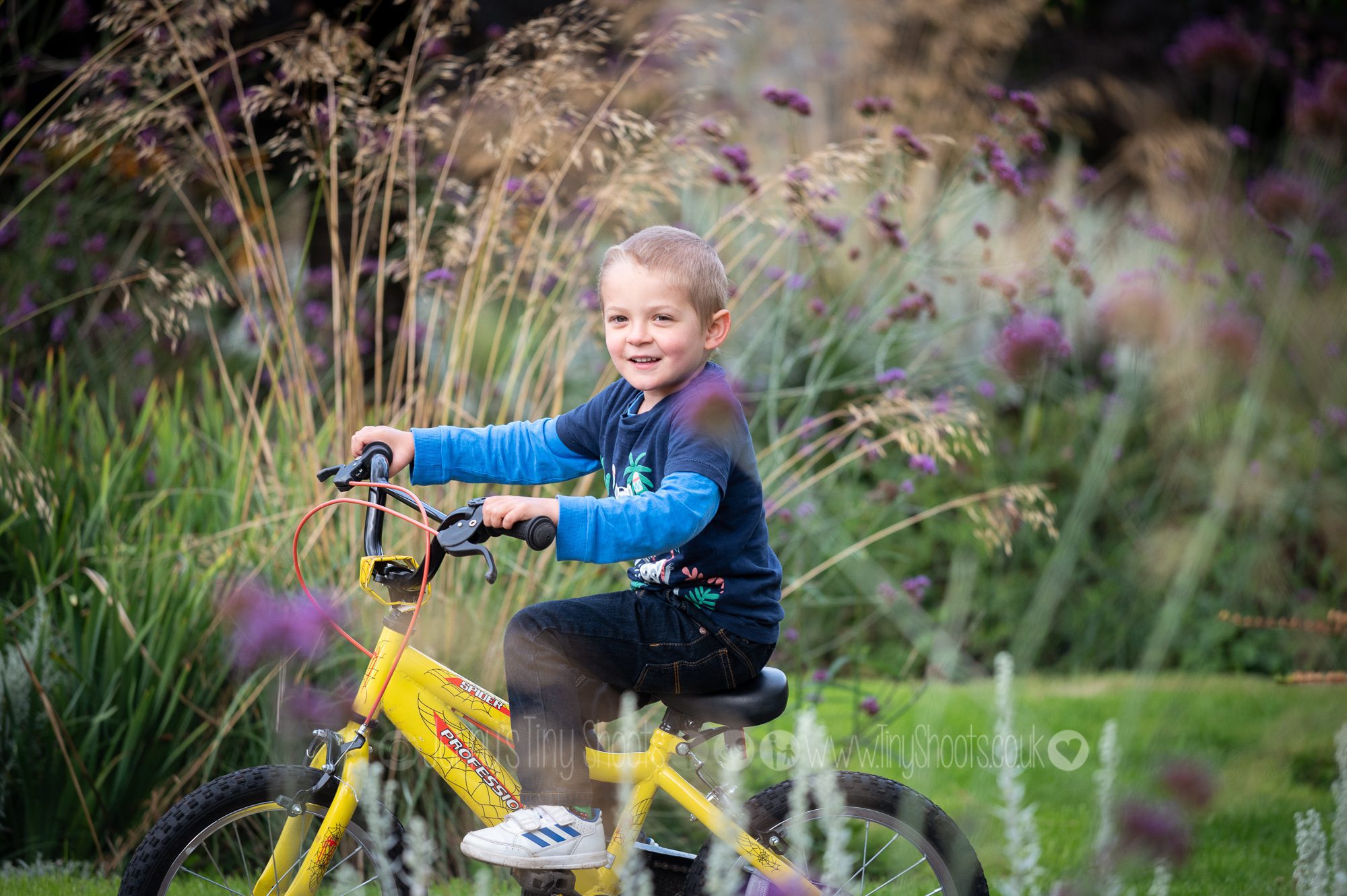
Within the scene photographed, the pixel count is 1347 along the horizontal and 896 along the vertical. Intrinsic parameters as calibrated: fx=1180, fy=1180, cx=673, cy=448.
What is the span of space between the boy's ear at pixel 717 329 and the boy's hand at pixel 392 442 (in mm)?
620

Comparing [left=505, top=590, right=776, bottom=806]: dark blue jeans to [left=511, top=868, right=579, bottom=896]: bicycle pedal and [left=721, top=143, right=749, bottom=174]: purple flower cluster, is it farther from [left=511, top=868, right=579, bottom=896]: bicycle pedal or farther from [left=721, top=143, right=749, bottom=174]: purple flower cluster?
[left=721, top=143, right=749, bottom=174]: purple flower cluster

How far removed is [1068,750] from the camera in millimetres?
3859

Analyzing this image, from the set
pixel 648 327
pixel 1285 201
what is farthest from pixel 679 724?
pixel 1285 201

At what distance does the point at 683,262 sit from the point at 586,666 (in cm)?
78

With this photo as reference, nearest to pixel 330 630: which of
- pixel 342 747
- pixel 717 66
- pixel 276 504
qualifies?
pixel 276 504

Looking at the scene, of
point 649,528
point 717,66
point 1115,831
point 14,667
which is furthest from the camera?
point 717,66

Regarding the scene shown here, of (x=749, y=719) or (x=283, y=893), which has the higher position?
(x=749, y=719)

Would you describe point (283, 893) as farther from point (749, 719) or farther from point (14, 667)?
point (14, 667)

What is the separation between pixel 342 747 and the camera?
82.4 inches

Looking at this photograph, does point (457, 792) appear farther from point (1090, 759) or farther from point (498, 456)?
point (1090, 759)

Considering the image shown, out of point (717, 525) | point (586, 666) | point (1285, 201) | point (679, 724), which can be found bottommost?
point (679, 724)

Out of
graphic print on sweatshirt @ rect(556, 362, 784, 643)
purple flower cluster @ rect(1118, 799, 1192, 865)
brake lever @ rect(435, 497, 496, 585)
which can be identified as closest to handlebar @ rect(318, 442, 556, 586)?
brake lever @ rect(435, 497, 496, 585)

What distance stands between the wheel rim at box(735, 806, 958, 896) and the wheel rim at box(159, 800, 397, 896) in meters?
0.71

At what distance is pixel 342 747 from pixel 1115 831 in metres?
1.31
